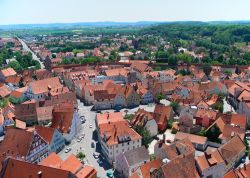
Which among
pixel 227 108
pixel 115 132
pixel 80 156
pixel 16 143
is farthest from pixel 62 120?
pixel 227 108

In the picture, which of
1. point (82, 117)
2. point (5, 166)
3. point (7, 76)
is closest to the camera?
point (5, 166)

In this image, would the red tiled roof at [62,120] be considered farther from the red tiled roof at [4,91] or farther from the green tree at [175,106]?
the red tiled roof at [4,91]

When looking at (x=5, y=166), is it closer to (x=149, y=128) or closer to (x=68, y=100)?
(x=149, y=128)

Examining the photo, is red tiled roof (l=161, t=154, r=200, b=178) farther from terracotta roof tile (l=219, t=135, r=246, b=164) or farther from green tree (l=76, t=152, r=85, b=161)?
green tree (l=76, t=152, r=85, b=161)

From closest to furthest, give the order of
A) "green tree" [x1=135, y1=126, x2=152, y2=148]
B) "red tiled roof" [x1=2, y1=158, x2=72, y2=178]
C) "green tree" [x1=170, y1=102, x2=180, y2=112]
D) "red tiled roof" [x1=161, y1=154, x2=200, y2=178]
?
"red tiled roof" [x1=2, y1=158, x2=72, y2=178]
"red tiled roof" [x1=161, y1=154, x2=200, y2=178]
"green tree" [x1=135, y1=126, x2=152, y2=148]
"green tree" [x1=170, y1=102, x2=180, y2=112]

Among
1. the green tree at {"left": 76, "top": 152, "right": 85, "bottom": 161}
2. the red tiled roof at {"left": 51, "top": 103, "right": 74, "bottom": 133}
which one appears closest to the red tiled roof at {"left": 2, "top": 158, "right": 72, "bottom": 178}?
the green tree at {"left": 76, "top": 152, "right": 85, "bottom": 161}

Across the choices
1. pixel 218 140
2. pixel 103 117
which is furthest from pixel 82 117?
pixel 218 140

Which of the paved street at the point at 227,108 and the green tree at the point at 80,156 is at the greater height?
the green tree at the point at 80,156

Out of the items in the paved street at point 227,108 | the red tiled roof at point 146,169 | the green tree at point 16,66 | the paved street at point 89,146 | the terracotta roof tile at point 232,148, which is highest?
the red tiled roof at point 146,169

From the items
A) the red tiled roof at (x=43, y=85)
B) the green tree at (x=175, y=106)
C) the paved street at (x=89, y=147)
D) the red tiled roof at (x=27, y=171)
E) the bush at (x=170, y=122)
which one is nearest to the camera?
the red tiled roof at (x=27, y=171)

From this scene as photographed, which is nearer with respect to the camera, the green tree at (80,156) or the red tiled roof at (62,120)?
the green tree at (80,156)

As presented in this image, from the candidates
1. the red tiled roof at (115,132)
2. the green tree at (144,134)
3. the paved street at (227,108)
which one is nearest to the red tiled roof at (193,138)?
the green tree at (144,134)
